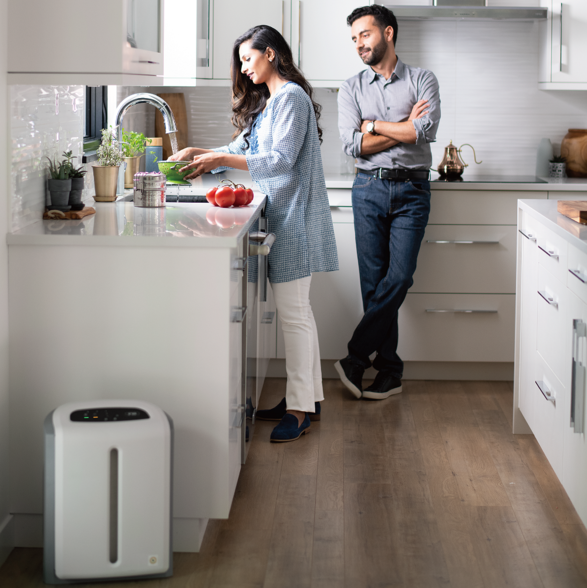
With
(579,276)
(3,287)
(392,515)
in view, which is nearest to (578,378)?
(579,276)

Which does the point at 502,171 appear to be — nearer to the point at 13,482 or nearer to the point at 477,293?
the point at 477,293

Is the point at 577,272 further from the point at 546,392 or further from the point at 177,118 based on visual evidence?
the point at 177,118

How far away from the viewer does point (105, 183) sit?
267 cm

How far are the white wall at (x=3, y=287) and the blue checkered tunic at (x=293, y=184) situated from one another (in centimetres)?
87

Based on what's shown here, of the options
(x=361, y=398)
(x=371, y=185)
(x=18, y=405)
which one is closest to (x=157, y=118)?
(x=371, y=185)

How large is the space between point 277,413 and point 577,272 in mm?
1425

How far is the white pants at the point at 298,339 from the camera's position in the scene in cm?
281

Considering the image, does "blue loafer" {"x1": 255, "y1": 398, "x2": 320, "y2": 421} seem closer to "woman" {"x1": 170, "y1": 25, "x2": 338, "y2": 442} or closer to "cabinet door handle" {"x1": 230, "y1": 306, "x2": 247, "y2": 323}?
"woman" {"x1": 170, "y1": 25, "x2": 338, "y2": 442}

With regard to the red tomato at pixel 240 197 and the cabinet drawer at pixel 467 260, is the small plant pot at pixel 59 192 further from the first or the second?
the cabinet drawer at pixel 467 260

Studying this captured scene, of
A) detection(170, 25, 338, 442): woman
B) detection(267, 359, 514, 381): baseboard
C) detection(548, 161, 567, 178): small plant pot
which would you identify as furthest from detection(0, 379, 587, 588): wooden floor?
detection(548, 161, 567, 178): small plant pot

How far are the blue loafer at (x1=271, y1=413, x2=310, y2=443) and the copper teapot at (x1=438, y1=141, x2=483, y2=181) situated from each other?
1.49m

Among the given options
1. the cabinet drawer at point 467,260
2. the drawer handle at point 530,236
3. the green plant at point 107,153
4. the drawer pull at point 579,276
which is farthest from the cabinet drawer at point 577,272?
the green plant at point 107,153

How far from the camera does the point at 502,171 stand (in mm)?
4133

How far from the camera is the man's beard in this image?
3.38 m
